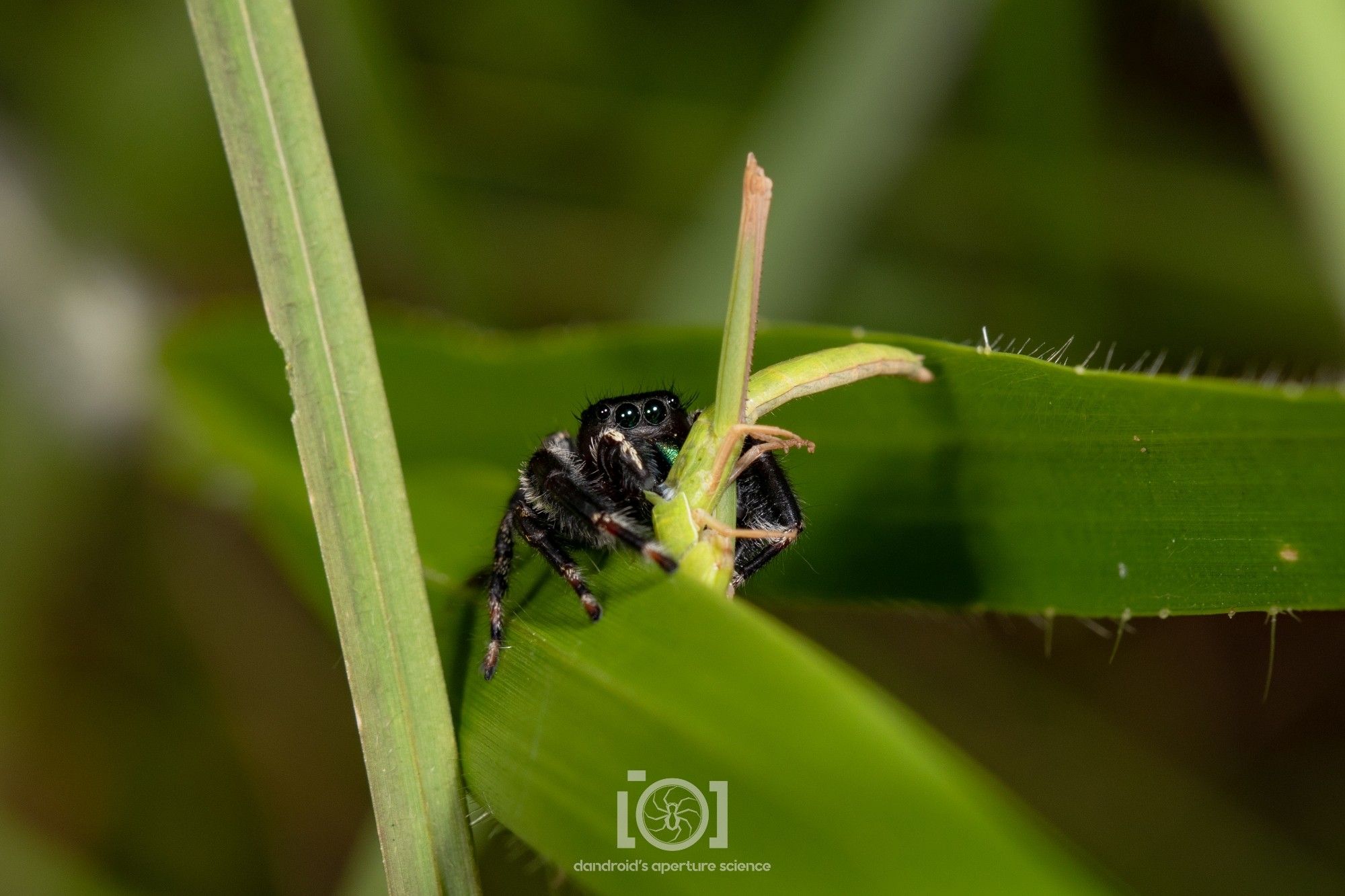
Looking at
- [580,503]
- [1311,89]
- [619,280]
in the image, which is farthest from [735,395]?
[619,280]

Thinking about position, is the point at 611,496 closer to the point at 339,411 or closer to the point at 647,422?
the point at 647,422

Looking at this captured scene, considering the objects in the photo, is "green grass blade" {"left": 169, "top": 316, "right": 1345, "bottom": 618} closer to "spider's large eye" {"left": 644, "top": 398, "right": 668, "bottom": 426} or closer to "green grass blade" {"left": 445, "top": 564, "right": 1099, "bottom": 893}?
"spider's large eye" {"left": 644, "top": 398, "right": 668, "bottom": 426}

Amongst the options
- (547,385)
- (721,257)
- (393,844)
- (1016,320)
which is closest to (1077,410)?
(393,844)

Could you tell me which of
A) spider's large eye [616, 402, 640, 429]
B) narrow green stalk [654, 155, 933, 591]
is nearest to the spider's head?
spider's large eye [616, 402, 640, 429]

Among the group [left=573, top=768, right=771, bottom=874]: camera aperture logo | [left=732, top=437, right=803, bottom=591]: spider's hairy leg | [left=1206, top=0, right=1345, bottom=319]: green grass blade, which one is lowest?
[left=573, top=768, right=771, bottom=874]: camera aperture logo

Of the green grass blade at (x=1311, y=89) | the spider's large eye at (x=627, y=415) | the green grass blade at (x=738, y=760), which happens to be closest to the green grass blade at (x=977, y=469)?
the spider's large eye at (x=627, y=415)

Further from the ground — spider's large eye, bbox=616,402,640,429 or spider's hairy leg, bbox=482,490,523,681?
spider's large eye, bbox=616,402,640,429

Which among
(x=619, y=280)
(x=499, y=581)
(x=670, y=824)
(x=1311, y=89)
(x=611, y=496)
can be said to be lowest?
(x=670, y=824)
